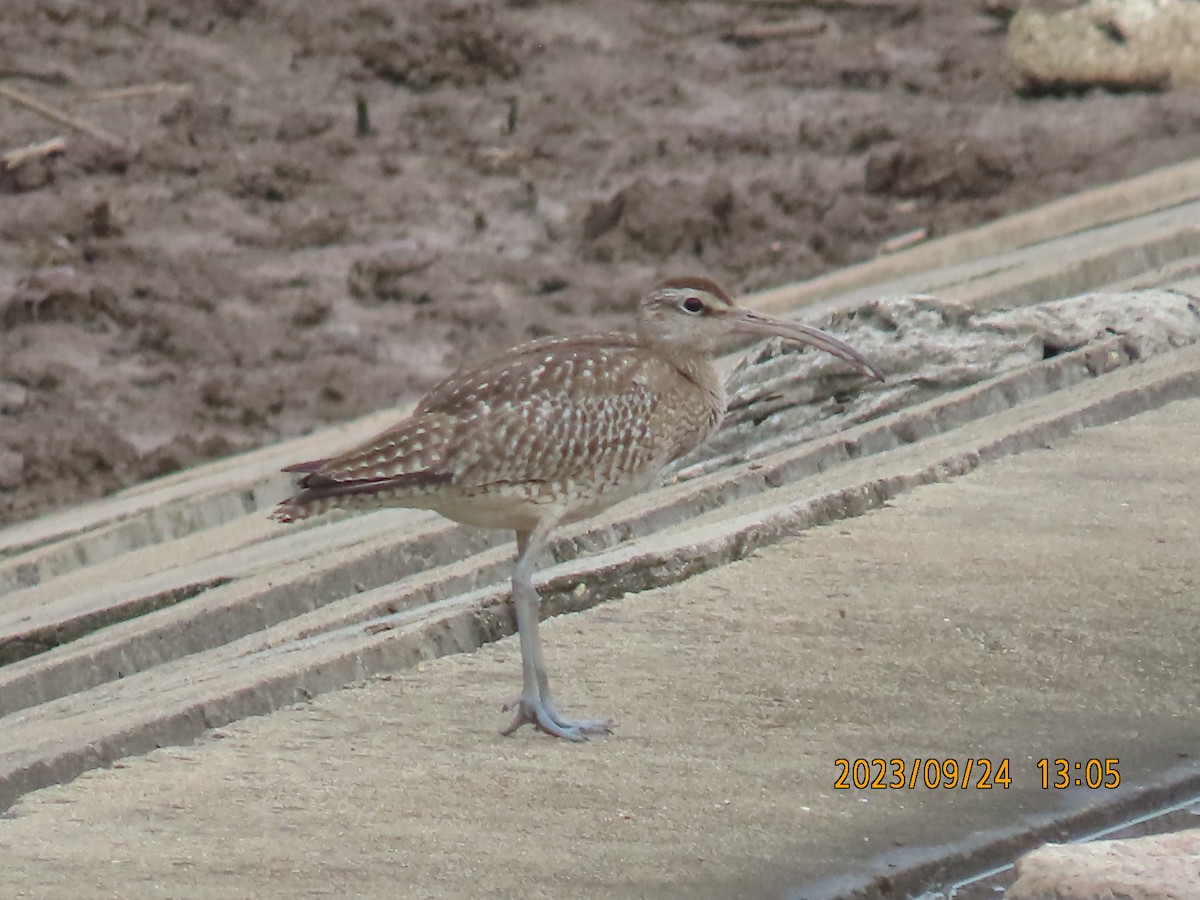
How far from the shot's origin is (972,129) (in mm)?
13250

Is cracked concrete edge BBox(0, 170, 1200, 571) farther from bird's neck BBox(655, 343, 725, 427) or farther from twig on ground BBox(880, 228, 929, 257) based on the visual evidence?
bird's neck BBox(655, 343, 725, 427)

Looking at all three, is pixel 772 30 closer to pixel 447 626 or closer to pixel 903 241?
pixel 903 241

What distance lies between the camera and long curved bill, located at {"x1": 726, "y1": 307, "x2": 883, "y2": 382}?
19.0 ft

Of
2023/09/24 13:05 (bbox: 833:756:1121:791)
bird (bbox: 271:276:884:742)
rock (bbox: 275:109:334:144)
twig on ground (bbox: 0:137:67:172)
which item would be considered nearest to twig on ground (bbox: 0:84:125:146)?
twig on ground (bbox: 0:137:67:172)

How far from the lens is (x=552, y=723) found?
15.5 ft

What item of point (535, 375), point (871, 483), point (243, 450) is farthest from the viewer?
point (243, 450)

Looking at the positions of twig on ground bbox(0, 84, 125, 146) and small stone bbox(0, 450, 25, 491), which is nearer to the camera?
small stone bbox(0, 450, 25, 491)

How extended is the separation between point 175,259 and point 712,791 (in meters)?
7.66

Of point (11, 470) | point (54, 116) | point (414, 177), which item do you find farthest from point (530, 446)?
point (54, 116)

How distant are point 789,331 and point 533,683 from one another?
58.1 inches

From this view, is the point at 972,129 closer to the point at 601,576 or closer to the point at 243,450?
the point at 243,450

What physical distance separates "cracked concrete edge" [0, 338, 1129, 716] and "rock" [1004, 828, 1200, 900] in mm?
2257

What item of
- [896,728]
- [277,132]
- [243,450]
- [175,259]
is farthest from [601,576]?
[277,132]

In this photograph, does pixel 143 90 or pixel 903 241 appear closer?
pixel 903 241
